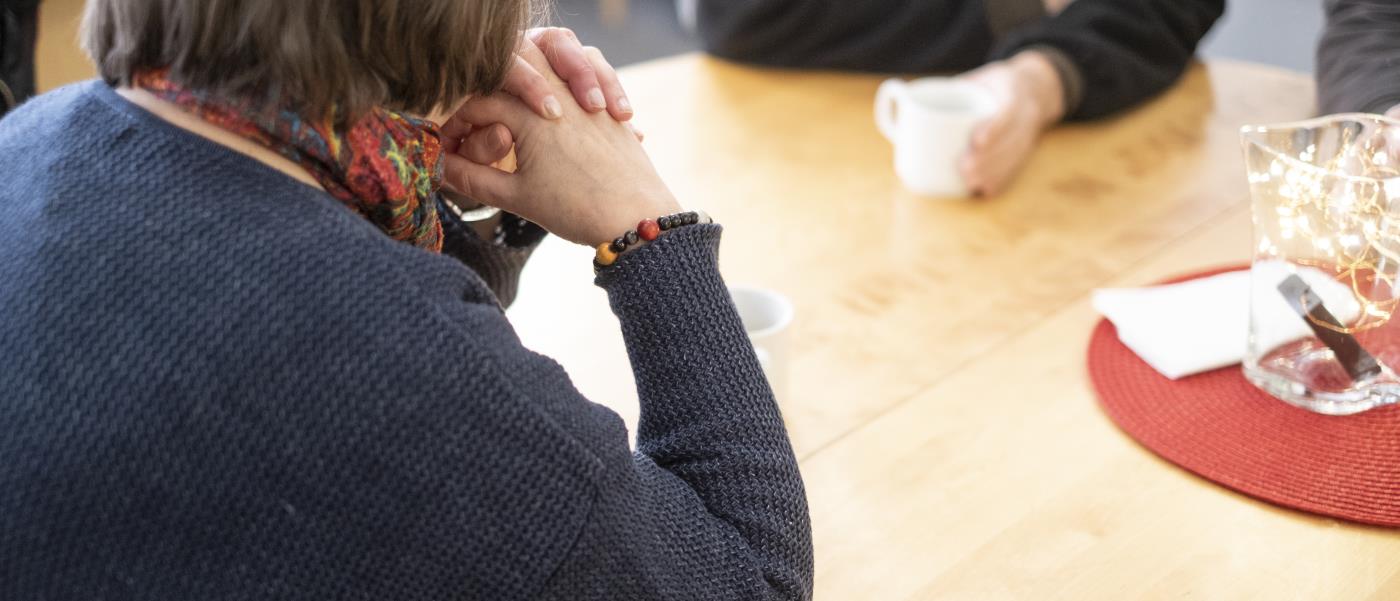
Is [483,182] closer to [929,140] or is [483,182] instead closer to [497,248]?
[497,248]

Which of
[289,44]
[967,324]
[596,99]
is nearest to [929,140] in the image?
[967,324]

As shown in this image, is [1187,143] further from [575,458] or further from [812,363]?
[575,458]

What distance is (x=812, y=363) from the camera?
98 cm

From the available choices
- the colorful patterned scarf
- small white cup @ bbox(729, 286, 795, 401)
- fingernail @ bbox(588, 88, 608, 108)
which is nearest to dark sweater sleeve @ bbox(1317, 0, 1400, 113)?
small white cup @ bbox(729, 286, 795, 401)

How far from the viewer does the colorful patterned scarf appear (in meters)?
0.55

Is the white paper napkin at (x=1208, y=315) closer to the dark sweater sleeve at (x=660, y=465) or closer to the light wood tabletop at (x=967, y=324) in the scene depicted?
the light wood tabletop at (x=967, y=324)

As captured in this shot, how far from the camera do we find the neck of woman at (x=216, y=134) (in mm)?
550

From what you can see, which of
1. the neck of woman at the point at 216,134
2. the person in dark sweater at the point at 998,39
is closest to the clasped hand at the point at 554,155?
the neck of woman at the point at 216,134

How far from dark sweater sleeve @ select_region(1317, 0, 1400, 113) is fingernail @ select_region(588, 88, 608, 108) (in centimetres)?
73

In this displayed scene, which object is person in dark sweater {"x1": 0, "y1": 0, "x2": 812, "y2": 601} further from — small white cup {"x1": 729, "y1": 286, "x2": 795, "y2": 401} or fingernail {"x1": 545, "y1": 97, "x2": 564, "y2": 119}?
small white cup {"x1": 729, "y1": 286, "x2": 795, "y2": 401}

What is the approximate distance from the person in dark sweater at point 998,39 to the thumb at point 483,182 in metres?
0.75

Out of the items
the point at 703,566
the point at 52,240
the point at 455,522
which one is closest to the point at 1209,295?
the point at 703,566

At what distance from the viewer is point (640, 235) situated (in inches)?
28.5

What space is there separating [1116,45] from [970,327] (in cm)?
60
